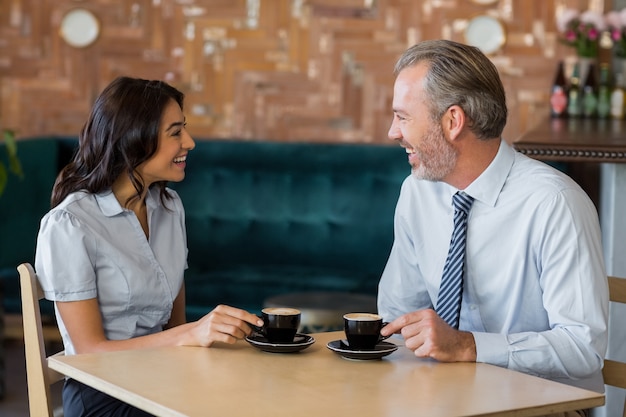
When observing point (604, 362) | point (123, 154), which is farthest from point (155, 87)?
point (604, 362)

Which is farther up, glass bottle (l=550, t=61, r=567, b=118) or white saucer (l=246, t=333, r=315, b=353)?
glass bottle (l=550, t=61, r=567, b=118)

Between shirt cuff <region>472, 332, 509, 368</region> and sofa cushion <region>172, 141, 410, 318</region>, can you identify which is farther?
sofa cushion <region>172, 141, 410, 318</region>

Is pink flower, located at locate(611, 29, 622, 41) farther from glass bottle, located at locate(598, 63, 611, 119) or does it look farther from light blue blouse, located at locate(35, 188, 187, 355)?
light blue blouse, located at locate(35, 188, 187, 355)

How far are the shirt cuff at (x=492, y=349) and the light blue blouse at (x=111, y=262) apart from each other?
0.85m

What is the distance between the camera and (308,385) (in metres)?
1.69

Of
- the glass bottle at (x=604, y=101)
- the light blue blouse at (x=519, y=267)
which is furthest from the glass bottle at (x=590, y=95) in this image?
the light blue blouse at (x=519, y=267)

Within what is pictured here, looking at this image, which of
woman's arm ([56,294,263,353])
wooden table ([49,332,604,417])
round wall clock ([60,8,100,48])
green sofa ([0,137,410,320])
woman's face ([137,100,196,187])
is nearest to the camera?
wooden table ([49,332,604,417])

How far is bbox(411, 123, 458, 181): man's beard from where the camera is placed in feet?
7.35

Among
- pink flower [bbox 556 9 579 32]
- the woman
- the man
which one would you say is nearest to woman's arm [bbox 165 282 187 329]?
the woman

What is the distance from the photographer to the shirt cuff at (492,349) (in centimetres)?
193

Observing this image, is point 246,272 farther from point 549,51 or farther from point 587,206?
point 587,206

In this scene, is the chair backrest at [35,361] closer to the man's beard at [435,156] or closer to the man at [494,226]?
the man at [494,226]

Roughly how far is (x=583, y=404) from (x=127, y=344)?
3.33 ft

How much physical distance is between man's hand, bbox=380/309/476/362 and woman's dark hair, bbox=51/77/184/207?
0.86 m
